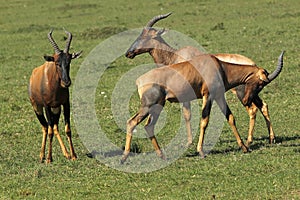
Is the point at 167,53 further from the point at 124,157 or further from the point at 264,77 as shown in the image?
the point at 124,157

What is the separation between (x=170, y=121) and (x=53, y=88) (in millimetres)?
4296

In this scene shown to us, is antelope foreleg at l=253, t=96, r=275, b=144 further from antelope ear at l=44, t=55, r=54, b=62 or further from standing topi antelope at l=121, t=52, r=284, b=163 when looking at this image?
antelope ear at l=44, t=55, r=54, b=62

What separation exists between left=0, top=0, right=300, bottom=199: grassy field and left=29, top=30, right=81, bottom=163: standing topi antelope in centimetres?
57

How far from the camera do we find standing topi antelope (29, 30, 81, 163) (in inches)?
519

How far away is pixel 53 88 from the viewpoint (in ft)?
44.2

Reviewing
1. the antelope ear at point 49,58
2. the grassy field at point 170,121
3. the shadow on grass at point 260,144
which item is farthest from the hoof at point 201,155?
the antelope ear at point 49,58

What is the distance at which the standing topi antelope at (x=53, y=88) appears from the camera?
1317 cm

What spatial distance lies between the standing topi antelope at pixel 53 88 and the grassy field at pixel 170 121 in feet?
1.87

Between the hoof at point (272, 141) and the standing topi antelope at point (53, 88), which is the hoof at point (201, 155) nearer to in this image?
the hoof at point (272, 141)

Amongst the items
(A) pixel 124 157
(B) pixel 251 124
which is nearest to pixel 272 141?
(B) pixel 251 124

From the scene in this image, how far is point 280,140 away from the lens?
14.2 meters

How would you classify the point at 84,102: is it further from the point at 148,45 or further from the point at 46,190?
the point at 46,190

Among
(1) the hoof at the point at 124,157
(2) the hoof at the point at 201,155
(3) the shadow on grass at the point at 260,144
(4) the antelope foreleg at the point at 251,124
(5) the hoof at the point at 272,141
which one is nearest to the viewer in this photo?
(1) the hoof at the point at 124,157

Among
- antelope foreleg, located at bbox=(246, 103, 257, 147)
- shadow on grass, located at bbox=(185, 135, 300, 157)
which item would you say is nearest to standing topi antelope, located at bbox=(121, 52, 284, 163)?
shadow on grass, located at bbox=(185, 135, 300, 157)
